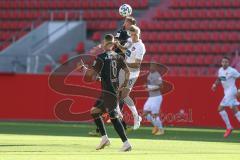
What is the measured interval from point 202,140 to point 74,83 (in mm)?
9211

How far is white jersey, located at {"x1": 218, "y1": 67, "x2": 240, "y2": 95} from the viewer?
22.1 metres

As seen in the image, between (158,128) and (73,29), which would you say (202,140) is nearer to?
(158,128)

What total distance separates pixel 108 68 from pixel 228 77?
28.3 feet

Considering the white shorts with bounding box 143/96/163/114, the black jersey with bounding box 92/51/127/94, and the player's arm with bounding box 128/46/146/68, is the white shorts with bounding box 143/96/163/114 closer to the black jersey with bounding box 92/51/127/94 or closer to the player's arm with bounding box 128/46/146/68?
the player's arm with bounding box 128/46/146/68

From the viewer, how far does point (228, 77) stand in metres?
22.2

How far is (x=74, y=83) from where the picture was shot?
27.0 m

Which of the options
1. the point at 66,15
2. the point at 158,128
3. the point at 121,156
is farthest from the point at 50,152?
the point at 66,15

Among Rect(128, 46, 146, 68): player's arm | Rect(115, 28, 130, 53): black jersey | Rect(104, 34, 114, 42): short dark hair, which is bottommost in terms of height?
Rect(128, 46, 146, 68): player's arm

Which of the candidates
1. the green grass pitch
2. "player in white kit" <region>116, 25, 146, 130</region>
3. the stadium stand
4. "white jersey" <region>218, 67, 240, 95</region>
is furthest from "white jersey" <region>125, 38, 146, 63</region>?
the stadium stand

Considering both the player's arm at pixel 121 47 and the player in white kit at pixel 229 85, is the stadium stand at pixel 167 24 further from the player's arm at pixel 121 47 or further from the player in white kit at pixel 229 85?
the player's arm at pixel 121 47

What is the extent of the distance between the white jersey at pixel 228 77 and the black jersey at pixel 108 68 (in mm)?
8431

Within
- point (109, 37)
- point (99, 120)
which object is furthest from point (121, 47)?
point (109, 37)

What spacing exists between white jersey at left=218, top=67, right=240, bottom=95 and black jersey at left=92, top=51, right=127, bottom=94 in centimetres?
843

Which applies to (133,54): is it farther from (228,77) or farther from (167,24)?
(167,24)
